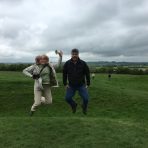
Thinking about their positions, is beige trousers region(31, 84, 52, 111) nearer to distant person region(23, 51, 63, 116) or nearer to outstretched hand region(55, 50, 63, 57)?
distant person region(23, 51, 63, 116)

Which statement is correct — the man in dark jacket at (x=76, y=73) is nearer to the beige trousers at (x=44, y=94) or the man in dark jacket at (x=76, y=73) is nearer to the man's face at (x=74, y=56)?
the man's face at (x=74, y=56)

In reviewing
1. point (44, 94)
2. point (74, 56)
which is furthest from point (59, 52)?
point (44, 94)

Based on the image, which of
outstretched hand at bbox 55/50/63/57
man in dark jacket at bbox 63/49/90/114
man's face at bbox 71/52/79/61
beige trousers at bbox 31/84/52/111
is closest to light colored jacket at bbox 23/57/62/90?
beige trousers at bbox 31/84/52/111

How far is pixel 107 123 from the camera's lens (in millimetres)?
13641

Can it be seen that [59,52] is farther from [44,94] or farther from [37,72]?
[44,94]

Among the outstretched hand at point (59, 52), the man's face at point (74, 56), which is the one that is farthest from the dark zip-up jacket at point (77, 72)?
the outstretched hand at point (59, 52)

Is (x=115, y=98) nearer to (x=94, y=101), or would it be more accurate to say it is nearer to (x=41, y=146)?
(x=94, y=101)

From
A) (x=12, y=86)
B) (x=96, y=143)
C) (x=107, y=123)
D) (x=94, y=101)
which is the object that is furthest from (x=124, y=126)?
(x=12, y=86)

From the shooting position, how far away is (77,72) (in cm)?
1379

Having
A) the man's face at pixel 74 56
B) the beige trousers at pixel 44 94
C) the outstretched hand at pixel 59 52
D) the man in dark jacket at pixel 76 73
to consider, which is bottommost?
the beige trousers at pixel 44 94

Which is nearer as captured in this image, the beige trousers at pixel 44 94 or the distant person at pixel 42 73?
the distant person at pixel 42 73

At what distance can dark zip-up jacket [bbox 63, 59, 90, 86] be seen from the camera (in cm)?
1380

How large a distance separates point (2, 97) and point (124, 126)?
1738 cm

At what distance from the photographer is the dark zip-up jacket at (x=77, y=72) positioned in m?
13.8
